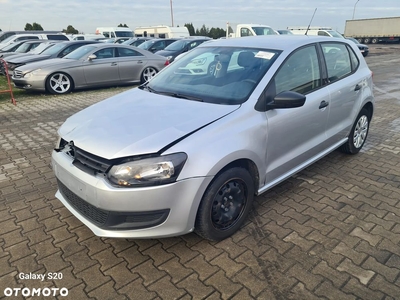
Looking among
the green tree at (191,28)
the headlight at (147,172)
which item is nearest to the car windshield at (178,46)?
the headlight at (147,172)

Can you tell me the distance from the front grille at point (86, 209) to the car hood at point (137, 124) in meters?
0.44

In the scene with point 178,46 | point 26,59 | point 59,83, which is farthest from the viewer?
point 178,46

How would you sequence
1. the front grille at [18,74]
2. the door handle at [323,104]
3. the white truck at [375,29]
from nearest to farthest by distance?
the door handle at [323,104]
the front grille at [18,74]
the white truck at [375,29]

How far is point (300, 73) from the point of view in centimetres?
335

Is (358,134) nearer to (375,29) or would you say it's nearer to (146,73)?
(146,73)

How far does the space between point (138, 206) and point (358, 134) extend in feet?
12.2

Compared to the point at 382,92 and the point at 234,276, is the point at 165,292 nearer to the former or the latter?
the point at 234,276

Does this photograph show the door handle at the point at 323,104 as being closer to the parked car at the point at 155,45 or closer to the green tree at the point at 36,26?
the parked car at the point at 155,45

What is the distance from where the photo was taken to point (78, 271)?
2.43m

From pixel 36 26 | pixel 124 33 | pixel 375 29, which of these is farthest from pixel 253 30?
pixel 36 26

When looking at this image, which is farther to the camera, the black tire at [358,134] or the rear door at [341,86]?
the black tire at [358,134]

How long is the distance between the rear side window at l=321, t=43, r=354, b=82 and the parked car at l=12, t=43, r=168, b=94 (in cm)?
770

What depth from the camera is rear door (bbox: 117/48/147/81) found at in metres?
10.3

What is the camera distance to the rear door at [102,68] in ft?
31.6
